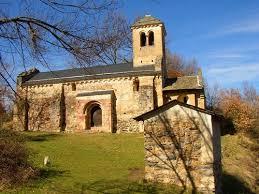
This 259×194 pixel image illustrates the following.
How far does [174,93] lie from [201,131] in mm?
17603

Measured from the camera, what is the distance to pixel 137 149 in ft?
72.7

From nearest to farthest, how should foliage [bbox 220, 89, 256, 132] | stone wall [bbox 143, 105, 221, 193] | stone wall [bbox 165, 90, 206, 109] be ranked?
stone wall [bbox 143, 105, 221, 193] → foliage [bbox 220, 89, 256, 132] → stone wall [bbox 165, 90, 206, 109]

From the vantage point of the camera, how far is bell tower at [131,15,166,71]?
34.2 meters

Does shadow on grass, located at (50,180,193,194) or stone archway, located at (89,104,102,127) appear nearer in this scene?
shadow on grass, located at (50,180,193,194)

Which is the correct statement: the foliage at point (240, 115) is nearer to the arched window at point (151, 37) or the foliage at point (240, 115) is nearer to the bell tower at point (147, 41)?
the bell tower at point (147, 41)

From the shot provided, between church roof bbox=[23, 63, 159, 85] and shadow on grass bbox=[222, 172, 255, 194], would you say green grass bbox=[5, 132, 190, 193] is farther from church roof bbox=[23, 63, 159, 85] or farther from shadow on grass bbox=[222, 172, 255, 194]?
church roof bbox=[23, 63, 159, 85]

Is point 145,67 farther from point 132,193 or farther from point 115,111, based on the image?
point 132,193

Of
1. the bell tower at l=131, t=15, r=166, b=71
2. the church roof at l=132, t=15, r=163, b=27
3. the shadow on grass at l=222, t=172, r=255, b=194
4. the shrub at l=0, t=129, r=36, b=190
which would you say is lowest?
the shadow on grass at l=222, t=172, r=255, b=194

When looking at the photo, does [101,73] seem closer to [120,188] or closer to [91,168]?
[91,168]

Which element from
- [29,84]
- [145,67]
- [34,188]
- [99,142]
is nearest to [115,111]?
[145,67]

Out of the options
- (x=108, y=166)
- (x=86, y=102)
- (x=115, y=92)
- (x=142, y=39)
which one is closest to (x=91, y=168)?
(x=108, y=166)

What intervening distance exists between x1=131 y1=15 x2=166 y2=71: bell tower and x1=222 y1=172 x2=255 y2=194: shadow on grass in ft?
56.4

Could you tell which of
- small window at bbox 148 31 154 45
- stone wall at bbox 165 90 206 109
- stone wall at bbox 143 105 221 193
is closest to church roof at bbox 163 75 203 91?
stone wall at bbox 165 90 206 109

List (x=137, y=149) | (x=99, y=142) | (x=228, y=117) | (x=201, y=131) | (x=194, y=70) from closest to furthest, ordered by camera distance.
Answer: (x=201, y=131) → (x=137, y=149) → (x=99, y=142) → (x=228, y=117) → (x=194, y=70)
